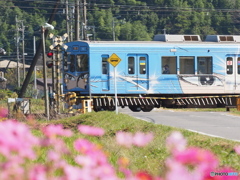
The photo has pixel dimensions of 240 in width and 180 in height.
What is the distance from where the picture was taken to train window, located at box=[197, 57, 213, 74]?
88.8 ft

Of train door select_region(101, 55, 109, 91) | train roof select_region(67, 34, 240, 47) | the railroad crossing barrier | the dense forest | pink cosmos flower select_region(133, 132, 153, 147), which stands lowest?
the railroad crossing barrier

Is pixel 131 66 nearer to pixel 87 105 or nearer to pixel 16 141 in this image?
pixel 87 105

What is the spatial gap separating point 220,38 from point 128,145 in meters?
26.9

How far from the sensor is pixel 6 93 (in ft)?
211

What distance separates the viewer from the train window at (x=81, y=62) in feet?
87.1

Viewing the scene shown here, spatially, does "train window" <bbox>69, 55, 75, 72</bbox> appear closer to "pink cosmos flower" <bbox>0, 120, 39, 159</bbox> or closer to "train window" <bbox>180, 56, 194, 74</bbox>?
"train window" <bbox>180, 56, 194, 74</bbox>

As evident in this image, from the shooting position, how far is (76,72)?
88.8 ft

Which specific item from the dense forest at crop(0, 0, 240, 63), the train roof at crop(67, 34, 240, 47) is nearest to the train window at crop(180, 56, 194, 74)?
the train roof at crop(67, 34, 240, 47)

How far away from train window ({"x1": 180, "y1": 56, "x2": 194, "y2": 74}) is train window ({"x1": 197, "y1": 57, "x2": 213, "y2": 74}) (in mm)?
329

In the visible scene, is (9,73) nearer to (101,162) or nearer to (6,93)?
(6,93)

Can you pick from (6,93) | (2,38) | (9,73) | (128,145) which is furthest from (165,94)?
(2,38)

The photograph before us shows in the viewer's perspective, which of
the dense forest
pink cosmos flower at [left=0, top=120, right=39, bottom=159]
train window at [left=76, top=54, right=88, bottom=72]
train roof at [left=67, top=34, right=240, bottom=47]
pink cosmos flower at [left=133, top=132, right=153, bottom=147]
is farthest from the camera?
the dense forest

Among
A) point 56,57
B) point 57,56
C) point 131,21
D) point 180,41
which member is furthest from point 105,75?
point 131,21

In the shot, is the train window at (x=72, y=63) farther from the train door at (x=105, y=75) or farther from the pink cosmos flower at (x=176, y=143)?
the pink cosmos flower at (x=176, y=143)
